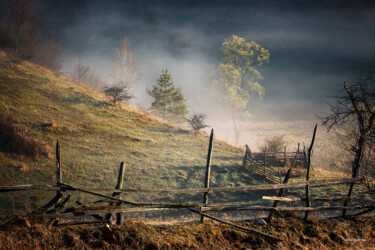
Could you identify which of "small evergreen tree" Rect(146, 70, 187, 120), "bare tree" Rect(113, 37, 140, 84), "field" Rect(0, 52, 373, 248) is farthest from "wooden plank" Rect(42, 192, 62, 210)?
"bare tree" Rect(113, 37, 140, 84)

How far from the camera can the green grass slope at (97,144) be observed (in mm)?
12812

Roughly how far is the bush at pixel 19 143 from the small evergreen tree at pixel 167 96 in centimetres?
1951

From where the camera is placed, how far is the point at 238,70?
34031mm

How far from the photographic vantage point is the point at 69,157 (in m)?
14.3

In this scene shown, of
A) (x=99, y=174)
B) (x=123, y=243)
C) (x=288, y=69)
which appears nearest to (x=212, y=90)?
(x=99, y=174)

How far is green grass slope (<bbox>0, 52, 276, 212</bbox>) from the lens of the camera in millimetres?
12812

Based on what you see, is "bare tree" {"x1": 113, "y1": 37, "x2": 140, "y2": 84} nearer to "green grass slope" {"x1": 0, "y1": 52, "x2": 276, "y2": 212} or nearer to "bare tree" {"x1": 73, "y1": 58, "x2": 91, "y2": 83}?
"bare tree" {"x1": 73, "y1": 58, "x2": 91, "y2": 83}

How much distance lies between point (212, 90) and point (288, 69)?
10881cm

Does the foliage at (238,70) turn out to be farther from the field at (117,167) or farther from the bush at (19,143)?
Answer: the bush at (19,143)

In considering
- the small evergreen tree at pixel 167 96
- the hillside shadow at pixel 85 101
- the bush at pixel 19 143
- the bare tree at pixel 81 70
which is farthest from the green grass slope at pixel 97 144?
the bare tree at pixel 81 70

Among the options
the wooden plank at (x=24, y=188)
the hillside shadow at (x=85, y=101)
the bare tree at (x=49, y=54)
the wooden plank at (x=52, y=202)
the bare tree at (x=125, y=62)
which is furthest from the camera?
the bare tree at (x=49, y=54)

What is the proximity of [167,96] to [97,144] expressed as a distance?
17476mm

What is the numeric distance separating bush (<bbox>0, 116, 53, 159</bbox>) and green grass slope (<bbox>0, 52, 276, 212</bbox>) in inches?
Result: 17.1

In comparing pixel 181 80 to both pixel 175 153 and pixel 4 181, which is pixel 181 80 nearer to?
pixel 175 153
